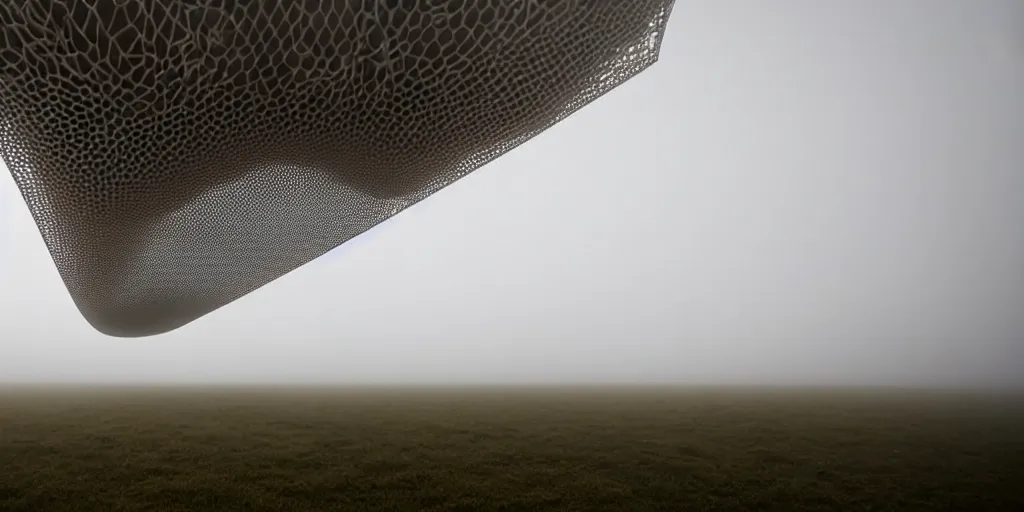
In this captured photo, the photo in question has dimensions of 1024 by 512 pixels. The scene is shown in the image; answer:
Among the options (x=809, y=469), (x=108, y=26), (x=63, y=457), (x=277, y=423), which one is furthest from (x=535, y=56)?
(x=277, y=423)

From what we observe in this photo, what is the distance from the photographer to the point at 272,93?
461 centimetres

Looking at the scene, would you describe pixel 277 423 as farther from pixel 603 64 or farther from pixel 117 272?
pixel 603 64

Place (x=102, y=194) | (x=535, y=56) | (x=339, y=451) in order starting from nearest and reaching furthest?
(x=535, y=56) < (x=102, y=194) < (x=339, y=451)

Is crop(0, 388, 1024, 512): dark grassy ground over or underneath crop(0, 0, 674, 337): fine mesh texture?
underneath

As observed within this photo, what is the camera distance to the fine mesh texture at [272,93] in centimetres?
393

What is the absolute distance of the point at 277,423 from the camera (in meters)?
18.6

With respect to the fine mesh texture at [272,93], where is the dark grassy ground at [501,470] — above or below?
below

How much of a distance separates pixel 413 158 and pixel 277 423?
16345 millimetres

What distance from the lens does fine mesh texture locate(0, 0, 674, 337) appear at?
3.93m

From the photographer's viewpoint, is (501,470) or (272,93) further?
(501,470)

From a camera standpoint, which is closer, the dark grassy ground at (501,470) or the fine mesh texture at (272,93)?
the fine mesh texture at (272,93)

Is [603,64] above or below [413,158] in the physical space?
above

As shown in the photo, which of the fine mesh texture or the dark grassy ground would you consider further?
the dark grassy ground

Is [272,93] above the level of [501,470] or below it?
above
